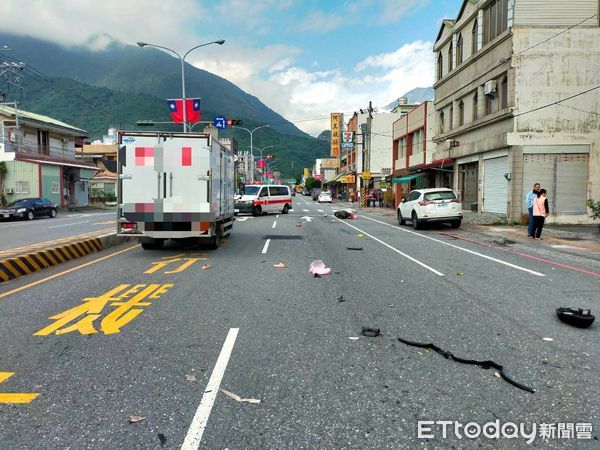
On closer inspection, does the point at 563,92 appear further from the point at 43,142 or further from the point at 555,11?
the point at 43,142

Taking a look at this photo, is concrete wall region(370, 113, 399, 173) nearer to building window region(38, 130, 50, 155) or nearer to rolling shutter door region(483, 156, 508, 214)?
building window region(38, 130, 50, 155)

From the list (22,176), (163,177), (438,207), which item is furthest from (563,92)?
(22,176)

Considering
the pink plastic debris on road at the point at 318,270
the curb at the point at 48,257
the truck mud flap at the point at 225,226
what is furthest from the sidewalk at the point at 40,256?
the pink plastic debris on road at the point at 318,270

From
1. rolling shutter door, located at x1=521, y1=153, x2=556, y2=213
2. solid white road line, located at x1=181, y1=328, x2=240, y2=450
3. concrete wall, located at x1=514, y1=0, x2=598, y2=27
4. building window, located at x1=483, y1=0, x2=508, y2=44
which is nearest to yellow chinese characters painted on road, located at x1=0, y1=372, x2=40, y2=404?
solid white road line, located at x1=181, y1=328, x2=240, y2=450

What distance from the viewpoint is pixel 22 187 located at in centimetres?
3866

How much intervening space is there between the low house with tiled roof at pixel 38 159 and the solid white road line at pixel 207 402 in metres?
39.5

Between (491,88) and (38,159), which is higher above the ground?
(491,88)

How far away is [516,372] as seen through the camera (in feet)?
13.4

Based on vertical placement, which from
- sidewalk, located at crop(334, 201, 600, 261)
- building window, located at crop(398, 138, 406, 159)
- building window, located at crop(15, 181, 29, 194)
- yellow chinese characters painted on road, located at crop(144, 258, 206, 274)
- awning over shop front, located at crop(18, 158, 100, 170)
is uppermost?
building window, located at crop(398, 138, 406, 159)

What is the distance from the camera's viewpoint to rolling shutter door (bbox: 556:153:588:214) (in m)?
20.6

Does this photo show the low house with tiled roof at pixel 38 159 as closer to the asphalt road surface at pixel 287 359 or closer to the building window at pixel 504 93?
the asphalt road surface at pixel 287 359

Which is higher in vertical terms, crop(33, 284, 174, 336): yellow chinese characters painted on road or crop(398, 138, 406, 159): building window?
crop(398, 138, 406, 159): building window

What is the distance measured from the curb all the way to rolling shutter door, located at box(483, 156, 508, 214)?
17727 mm

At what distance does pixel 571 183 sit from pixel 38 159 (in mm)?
40338
